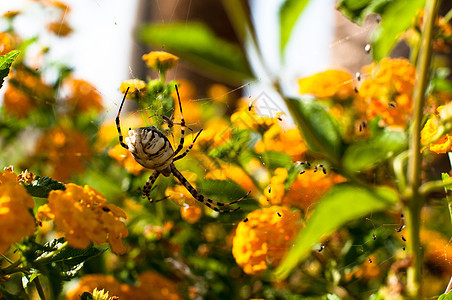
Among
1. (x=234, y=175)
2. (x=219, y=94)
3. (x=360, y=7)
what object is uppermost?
(x=360, y=7)

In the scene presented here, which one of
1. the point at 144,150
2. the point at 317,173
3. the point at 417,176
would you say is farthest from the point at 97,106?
the point at 417,176

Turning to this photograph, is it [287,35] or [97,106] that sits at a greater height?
[287,35]

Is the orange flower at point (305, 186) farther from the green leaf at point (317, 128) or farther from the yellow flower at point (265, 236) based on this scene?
the green leaf at point (317, 128)

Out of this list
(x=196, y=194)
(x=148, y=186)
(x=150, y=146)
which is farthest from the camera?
(x=148, y=186)

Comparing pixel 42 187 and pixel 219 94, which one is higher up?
pixel 42 187

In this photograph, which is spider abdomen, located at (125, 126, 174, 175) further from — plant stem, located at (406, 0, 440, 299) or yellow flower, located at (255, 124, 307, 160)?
plant stem, located at (406, 0, 440, 299)

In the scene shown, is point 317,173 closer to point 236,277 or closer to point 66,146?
point 236,277

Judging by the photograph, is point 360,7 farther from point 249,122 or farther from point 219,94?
point 219,94

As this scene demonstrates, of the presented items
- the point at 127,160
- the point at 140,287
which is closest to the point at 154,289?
the point at 140,287
